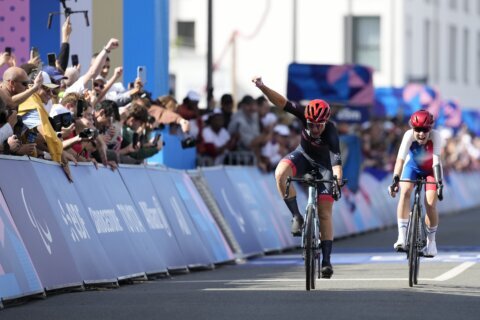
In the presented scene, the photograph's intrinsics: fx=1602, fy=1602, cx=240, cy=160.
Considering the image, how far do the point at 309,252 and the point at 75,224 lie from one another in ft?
7.56

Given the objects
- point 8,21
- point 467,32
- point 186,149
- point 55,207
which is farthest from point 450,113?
point 55,207

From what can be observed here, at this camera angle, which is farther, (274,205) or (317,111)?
(274,205)

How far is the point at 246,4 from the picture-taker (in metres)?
59.3

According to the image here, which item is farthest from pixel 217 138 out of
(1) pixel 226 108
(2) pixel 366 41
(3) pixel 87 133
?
(2) pixel 366 41

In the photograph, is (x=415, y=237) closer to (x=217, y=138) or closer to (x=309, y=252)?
(x=309, y=252)

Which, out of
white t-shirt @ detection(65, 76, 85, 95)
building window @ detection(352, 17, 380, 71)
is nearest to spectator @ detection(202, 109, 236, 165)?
white t-shirt @ detection(65, 76, 85, 95)

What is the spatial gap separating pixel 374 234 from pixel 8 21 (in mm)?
12685

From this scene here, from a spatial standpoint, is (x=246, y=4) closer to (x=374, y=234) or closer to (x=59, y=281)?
(x=374, y=234)

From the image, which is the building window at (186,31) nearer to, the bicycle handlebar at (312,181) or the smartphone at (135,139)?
the smartphone at (135,139)

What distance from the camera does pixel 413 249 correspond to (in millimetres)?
16156

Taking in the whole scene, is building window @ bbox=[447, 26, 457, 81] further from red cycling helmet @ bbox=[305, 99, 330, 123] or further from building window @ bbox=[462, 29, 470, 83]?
red cycling helmet @ bbox=[305, 99, 330, 123]

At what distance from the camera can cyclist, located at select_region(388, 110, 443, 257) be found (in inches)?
657

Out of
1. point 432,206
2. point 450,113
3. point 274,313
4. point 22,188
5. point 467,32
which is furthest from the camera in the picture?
point 467,32

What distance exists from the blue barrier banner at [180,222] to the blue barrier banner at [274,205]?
448 cm
